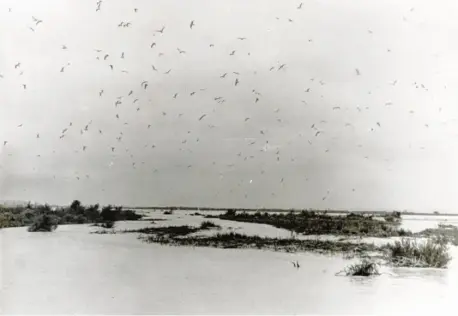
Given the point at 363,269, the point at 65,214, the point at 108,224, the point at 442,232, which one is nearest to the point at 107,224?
the point at 108,224

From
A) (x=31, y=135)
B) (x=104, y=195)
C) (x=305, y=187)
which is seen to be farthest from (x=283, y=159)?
(x=31, y=135)

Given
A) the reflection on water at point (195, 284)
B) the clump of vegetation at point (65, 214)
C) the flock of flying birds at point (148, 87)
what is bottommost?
the reflection on water at point (195, 284)

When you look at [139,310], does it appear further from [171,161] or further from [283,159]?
[283,159]

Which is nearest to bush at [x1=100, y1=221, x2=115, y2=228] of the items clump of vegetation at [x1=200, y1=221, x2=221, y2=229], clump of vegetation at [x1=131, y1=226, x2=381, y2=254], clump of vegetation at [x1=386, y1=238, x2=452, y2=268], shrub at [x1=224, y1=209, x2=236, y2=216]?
clump of vegetation at [x1=131, y1=226, x2=381, y2=254]

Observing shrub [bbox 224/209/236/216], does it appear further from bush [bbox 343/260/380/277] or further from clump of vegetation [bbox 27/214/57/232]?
clump of vegetation [bbox 27/214/57/232]

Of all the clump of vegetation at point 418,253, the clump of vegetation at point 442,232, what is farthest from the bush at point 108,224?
the clump of vegetation at point 442,232

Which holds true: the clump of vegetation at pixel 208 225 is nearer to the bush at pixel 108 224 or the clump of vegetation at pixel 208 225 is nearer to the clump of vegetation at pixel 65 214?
the clump of vegetation at pixel 65 214

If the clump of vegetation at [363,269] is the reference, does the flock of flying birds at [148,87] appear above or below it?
above
